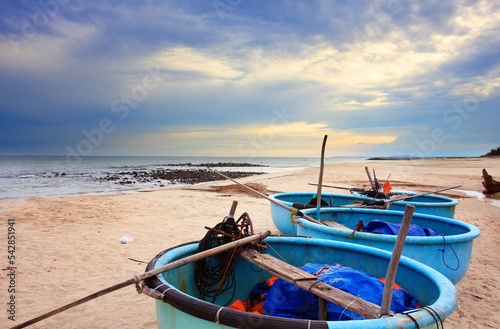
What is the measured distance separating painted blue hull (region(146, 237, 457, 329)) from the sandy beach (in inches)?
35.9

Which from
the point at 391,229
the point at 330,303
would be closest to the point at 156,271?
the point at 330,303

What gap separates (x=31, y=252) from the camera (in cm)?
644

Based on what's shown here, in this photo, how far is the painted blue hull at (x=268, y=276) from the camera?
76.0 inches

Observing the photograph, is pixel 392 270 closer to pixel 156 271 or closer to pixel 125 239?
pixel 156 271

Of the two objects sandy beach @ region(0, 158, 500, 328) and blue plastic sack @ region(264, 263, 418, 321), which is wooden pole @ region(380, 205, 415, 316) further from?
sandy beach @ region(0, 158, 500, 328)

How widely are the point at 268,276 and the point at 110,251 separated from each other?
4017 millimetres

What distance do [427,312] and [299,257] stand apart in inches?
82.5

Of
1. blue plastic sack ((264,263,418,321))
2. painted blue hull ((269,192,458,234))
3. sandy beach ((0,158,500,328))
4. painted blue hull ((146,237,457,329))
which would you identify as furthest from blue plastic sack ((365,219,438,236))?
blue plastic sack ((264,263,418,321))

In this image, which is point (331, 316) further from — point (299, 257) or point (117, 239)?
point (117, 239)

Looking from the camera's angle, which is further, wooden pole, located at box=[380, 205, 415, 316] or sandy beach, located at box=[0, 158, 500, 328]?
sandy beach, located at box=[0, 158, 500, 328]

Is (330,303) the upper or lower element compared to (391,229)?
lower

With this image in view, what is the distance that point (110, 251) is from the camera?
6637 mm

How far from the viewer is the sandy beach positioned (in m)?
4.17

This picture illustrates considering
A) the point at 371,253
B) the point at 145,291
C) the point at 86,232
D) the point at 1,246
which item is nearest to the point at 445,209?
the point at 371,253
